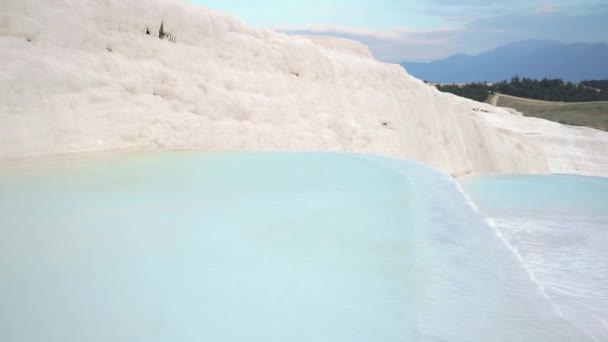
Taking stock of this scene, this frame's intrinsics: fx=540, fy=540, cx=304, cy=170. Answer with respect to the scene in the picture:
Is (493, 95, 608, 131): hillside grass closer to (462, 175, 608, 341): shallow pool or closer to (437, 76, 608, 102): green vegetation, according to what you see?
(437, 76, 608, 102): green vegetation

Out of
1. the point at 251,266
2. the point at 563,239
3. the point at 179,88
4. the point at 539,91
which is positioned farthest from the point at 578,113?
the point at 251,266

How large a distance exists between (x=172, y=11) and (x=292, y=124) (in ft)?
8.91

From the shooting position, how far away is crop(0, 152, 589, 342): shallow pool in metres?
2.12

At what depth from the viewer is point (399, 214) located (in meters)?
3.98

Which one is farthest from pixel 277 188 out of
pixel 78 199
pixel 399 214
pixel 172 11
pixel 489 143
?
pixel 489 143

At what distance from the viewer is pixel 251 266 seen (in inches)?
108

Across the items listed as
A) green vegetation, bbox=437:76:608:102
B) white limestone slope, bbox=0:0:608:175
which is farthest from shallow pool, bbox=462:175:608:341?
green vegetation, bbox=437:76:608:102

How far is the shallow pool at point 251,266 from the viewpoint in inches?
83.3

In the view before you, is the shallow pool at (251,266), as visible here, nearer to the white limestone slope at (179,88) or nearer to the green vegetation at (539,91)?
the white limestone slope at (179,88)

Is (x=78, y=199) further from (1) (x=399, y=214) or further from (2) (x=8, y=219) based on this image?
(1) (x=399, y=214)

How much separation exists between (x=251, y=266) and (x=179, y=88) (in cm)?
543

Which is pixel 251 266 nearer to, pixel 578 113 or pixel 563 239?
pixel 563 239

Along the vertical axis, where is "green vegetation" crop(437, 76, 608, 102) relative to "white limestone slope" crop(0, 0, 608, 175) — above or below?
above

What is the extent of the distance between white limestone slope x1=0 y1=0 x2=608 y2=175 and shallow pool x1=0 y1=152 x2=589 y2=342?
1467 mm
